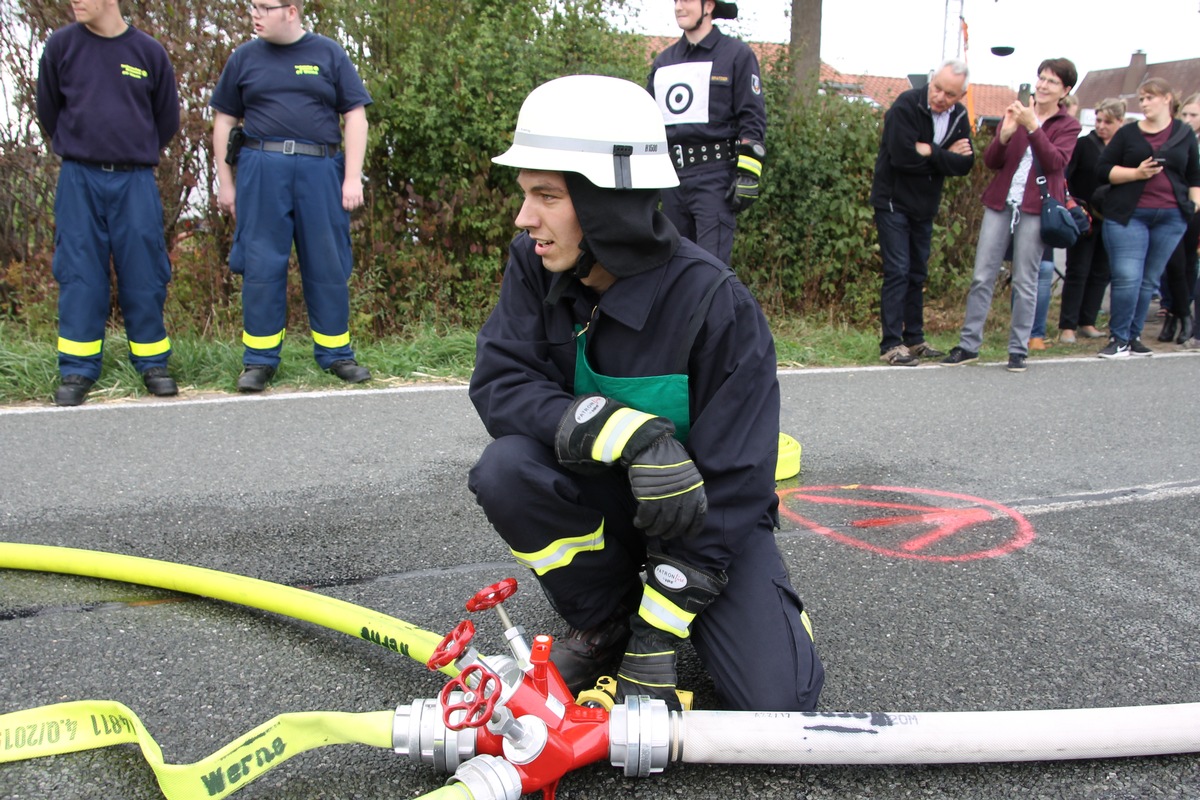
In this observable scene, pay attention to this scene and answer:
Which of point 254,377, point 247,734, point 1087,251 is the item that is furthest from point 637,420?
point 1087,251

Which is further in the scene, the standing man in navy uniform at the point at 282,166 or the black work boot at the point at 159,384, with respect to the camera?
the standing man in navy uniform at the point at 282,166

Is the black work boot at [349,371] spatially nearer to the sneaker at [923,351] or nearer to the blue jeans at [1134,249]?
the sneaker at [923,351]

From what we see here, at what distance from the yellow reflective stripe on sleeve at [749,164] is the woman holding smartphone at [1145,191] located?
11.2 feet

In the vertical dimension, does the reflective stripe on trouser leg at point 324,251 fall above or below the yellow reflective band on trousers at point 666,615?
above

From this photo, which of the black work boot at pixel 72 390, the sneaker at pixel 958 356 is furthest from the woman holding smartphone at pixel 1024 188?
the black work boot at pixel 72 390

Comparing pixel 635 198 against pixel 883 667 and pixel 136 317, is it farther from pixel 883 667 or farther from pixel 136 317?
pixel 136 317

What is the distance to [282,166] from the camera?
18.4 feet

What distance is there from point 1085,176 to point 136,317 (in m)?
7.07

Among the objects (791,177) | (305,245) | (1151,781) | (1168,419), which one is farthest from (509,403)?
(791,177)

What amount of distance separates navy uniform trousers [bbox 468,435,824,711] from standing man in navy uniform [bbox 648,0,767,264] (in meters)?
3.50

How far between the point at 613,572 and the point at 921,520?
5.54ft

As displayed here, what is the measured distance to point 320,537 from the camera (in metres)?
3.35

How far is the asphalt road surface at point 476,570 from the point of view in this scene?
2.07 metres

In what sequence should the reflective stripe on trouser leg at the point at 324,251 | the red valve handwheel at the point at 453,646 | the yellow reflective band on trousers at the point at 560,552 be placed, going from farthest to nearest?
1. the reflective stripe on trouser leg at the point at 324,251
2. the yellow reflective band on trousers at the point at 560,552
3. the red valve handwheel at the point at 453,646
